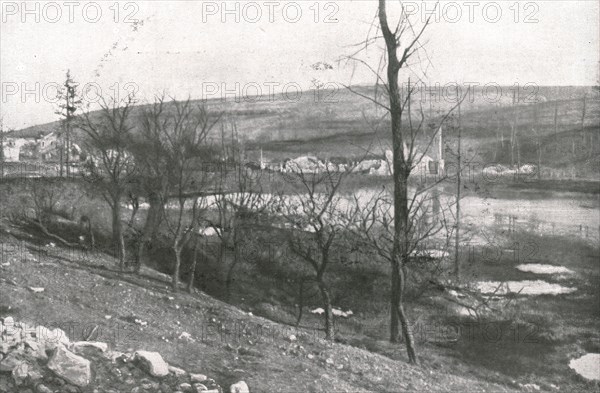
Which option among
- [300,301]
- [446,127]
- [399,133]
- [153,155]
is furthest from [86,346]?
[446,127]

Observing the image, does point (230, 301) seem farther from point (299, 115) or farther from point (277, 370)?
point (299, 115)

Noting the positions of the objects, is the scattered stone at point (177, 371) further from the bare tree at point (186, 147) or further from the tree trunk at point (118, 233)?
the bare tree at point (186, 147)

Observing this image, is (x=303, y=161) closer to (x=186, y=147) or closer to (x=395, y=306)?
(x=186, y=147)

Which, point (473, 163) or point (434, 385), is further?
point (473, 163)

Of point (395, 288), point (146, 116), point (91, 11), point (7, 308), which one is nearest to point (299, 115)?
point (146, 116)

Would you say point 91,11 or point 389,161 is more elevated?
point 91,11

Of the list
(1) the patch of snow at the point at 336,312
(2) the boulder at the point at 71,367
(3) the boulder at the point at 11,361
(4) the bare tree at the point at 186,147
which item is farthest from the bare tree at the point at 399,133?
(3) the boulder at the point at 11,361
